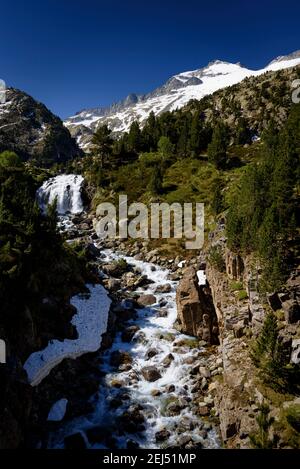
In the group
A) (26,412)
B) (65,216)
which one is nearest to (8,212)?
(26,412)

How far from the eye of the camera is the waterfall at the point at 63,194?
258ft

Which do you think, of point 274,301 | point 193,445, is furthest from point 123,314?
point 274,301

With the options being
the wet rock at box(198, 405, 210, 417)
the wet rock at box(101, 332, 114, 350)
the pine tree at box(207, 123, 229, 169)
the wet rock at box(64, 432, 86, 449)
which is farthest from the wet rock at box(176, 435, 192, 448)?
the pine tree at box(207, 123, 229, 169)

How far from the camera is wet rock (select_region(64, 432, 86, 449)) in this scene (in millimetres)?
22111

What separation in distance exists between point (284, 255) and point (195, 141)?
68210mm

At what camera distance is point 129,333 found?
3416cm

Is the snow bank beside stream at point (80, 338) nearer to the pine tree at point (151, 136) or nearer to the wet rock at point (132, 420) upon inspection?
the wet rock at point (132, 420)

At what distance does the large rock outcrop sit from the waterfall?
48685 mm

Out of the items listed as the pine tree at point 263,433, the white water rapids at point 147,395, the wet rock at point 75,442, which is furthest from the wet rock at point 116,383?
the pine tree at point 263,433

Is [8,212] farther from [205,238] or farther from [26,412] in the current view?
[205,238]

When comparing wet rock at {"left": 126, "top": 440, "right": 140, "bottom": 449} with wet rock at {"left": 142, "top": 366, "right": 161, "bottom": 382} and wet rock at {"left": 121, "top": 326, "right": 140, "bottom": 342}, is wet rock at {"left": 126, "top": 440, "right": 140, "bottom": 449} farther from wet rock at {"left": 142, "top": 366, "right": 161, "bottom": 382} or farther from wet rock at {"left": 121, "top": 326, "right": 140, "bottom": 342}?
wet rock at {"left": 121, "top": 326, "right": 140, "bottom": 342}

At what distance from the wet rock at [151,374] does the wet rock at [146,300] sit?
1122 cm

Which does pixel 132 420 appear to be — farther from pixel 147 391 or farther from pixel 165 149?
pixel 165 149
